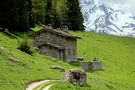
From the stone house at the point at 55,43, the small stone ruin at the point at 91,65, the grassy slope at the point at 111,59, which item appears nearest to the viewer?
the grassy slope at the point at 111,59

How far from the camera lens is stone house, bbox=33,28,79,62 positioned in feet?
252

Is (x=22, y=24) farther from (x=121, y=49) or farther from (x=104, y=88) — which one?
(x=104, y=88)

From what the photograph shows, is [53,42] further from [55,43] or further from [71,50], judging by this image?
[71,50]

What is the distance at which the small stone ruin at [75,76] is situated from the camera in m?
45.8

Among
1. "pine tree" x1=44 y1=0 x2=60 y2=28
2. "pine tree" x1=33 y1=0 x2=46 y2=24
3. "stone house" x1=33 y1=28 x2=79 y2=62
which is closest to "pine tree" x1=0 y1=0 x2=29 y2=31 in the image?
"stone house" x1=33 y1=28 x2=79 y2=62

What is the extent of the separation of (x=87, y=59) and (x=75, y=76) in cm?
3755

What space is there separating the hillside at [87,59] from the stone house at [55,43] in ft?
12.3

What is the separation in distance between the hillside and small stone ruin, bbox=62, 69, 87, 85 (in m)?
0.95

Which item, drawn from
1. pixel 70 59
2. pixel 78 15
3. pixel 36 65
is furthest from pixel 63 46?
pixel 78 15

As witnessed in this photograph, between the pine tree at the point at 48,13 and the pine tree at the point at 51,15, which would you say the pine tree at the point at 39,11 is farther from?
the pine tree at the point at 51,15

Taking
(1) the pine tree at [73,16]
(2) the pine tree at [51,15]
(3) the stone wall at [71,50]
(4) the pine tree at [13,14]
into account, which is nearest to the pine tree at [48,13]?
(2) the pine tree at [51,15]

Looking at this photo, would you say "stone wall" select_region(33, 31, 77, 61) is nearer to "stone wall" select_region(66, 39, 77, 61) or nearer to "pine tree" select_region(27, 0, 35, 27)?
"stone wall" select_region(66, 39, 77, 61)

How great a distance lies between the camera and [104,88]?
51938mm

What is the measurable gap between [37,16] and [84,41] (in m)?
17.1
